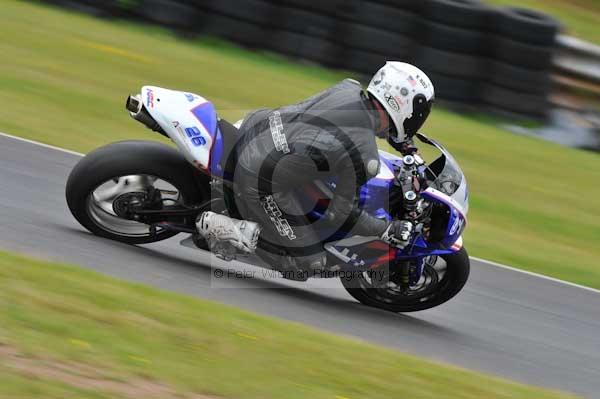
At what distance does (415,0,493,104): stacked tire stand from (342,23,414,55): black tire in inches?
9.5

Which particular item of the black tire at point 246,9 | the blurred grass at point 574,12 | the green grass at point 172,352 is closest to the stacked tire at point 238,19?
the black tire at point 246,9

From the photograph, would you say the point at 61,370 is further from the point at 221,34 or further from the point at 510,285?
the point at 221,34

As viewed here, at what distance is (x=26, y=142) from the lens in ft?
28.3

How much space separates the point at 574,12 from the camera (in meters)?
17.6

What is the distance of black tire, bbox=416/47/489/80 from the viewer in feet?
40.4

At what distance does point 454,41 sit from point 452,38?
0.15ft

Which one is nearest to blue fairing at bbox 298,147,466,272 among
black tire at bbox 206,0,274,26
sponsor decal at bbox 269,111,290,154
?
sponsor decal at bbox 269,111,290,154

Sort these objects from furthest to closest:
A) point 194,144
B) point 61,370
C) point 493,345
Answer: point 493,345
point 194,144
point 61,370

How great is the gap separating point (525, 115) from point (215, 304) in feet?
26.9

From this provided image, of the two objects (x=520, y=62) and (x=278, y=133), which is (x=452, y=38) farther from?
(x=278, y=133)

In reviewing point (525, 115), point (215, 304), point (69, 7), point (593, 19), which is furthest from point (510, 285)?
point (593, 19)

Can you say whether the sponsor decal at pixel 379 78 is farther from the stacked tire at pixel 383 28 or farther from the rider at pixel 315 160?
the stacked tire at pixel 383 28

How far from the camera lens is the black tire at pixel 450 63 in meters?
12.3

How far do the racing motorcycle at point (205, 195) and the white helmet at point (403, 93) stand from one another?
0.36 metres
